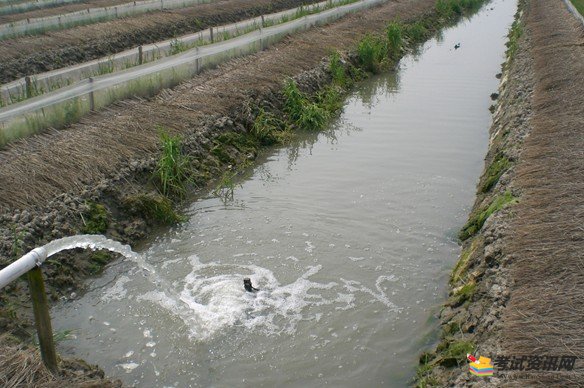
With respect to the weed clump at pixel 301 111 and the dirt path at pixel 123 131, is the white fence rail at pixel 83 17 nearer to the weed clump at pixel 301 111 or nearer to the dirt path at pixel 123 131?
the dirt path at pixel 123 131

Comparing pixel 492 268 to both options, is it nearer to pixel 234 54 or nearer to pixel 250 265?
pixel 250 265

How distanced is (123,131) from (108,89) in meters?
1.60

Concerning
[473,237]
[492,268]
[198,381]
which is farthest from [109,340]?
[473,237]

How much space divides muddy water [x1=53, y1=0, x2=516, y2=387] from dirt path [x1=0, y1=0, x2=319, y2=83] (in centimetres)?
1024

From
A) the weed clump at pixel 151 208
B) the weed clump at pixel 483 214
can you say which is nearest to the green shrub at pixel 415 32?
the weed clump at pixel 483 214

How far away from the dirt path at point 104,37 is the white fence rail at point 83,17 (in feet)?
1.44

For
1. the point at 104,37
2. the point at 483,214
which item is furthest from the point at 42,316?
the point at 104,37

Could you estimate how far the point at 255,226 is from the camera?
970cm

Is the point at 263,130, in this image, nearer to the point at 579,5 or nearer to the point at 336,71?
the point at 336,71

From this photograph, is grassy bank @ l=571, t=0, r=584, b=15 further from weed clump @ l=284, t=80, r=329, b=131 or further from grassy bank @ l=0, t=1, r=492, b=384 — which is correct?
weed clump @ l=284, t=80, r=329, b=131

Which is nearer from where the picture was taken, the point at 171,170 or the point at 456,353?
the point at 456,353

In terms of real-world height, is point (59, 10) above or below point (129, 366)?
above

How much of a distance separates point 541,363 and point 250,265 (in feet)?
14.5

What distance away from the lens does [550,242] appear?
6.70 metres
